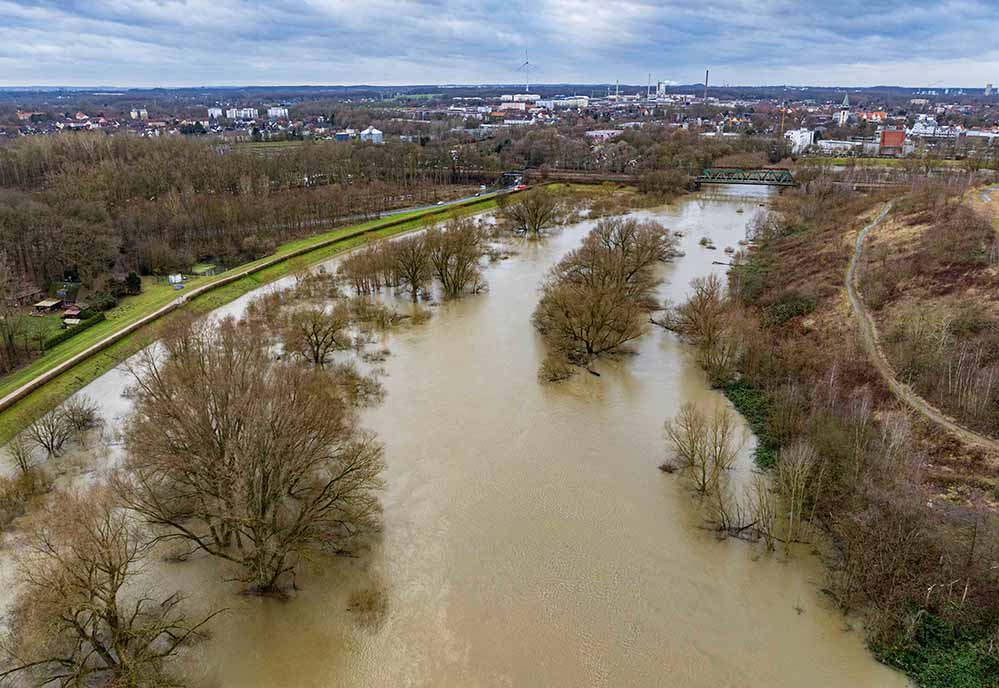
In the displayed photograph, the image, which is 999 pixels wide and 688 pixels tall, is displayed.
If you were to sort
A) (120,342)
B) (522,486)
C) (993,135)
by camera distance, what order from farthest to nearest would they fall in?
(993,135), (120,342), (522,486)

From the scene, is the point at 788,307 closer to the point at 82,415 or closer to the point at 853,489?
the point at 853,489

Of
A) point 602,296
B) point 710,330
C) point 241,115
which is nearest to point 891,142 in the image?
point 710,330

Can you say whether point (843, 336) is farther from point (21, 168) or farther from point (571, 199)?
point (21, 168)

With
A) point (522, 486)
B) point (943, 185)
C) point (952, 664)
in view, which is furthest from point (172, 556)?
point (943, 185)

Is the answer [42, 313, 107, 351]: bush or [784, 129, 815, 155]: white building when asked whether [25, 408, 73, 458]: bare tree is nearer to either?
[42, 313, 107, 351]: bush

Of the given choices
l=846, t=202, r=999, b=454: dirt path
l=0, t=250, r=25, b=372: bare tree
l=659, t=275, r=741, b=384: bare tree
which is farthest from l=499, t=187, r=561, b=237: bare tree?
l=0, t=250, r=25, b=372: bare tree

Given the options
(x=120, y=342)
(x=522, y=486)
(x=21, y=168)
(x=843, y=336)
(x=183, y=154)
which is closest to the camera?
(x=522, y=486)
